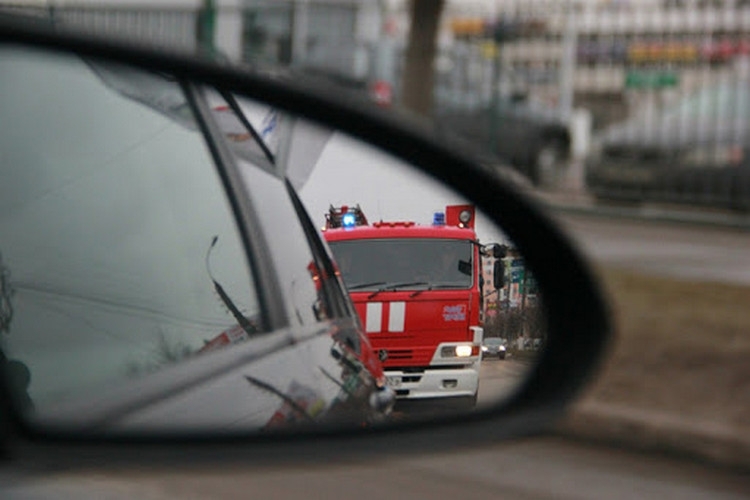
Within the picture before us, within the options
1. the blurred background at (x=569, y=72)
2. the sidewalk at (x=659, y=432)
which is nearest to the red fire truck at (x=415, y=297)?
the sidewalk at (x=659, y=432)

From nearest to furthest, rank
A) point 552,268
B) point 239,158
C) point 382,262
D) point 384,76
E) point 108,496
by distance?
point 382,262, point 239,158, point 552,268, point 108,496, point 384,76

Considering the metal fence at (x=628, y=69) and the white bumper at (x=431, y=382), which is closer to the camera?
the white bumper at (x=431, y=382)

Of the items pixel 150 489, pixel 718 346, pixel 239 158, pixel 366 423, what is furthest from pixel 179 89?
pixel 718 346

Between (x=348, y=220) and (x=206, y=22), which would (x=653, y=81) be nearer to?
(x=206, y=22)

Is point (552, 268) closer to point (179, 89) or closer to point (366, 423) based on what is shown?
point (366, 423)

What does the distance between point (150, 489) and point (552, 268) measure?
9.12 feet

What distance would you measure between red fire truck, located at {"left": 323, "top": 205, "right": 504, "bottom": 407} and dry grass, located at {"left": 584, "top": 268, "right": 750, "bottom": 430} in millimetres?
3174

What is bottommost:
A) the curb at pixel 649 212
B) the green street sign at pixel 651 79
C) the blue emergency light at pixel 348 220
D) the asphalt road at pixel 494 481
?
the curb at pixel 649 212

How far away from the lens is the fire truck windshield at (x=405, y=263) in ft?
4.76

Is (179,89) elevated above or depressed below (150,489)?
above

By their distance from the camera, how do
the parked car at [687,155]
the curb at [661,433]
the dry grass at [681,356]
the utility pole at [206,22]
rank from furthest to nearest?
the parked car at [687,155] → the utility pole at [206,22] → the dry grass at [681,356] → the curb at [661,433]

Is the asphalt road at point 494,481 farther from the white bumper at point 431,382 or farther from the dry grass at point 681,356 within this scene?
the white bumper at point 431,382

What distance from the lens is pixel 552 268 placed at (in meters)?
1.68

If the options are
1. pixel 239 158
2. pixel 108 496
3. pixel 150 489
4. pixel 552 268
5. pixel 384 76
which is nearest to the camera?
pixel 239 158
